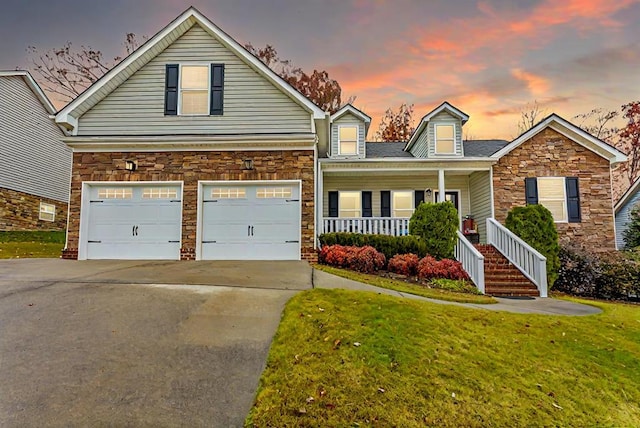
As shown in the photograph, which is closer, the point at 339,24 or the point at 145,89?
the point at 145,89

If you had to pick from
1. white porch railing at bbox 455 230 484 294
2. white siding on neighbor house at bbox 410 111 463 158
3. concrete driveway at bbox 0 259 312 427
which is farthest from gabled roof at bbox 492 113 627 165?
concrete driveway at bbox 0 259 312 427

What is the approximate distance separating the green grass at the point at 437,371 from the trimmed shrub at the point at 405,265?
4.53 metres

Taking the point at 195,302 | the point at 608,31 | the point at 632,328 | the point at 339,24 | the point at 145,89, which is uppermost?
the point at 339,24

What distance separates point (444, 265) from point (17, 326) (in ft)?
30.8

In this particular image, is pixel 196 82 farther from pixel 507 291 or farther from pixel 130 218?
pixel 507 291

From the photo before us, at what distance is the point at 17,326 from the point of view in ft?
16.7

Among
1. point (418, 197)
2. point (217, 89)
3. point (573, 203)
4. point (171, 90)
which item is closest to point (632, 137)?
point (573, 203)

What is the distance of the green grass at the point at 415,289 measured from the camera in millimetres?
8117

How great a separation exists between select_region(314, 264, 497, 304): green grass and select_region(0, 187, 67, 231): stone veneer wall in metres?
16.4

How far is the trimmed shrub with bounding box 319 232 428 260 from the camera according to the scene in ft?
37.8

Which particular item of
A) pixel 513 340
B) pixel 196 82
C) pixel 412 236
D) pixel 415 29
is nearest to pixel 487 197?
pixel 412 236

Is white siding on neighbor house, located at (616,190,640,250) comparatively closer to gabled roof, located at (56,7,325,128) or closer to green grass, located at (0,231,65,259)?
gabled roof, located at (56,7,325,128)

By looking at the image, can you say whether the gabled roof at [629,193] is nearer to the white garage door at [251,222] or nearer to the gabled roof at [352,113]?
the gabled roof at [352,113]

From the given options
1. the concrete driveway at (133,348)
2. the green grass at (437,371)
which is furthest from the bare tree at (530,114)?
the concrete driveway at (133,348)
